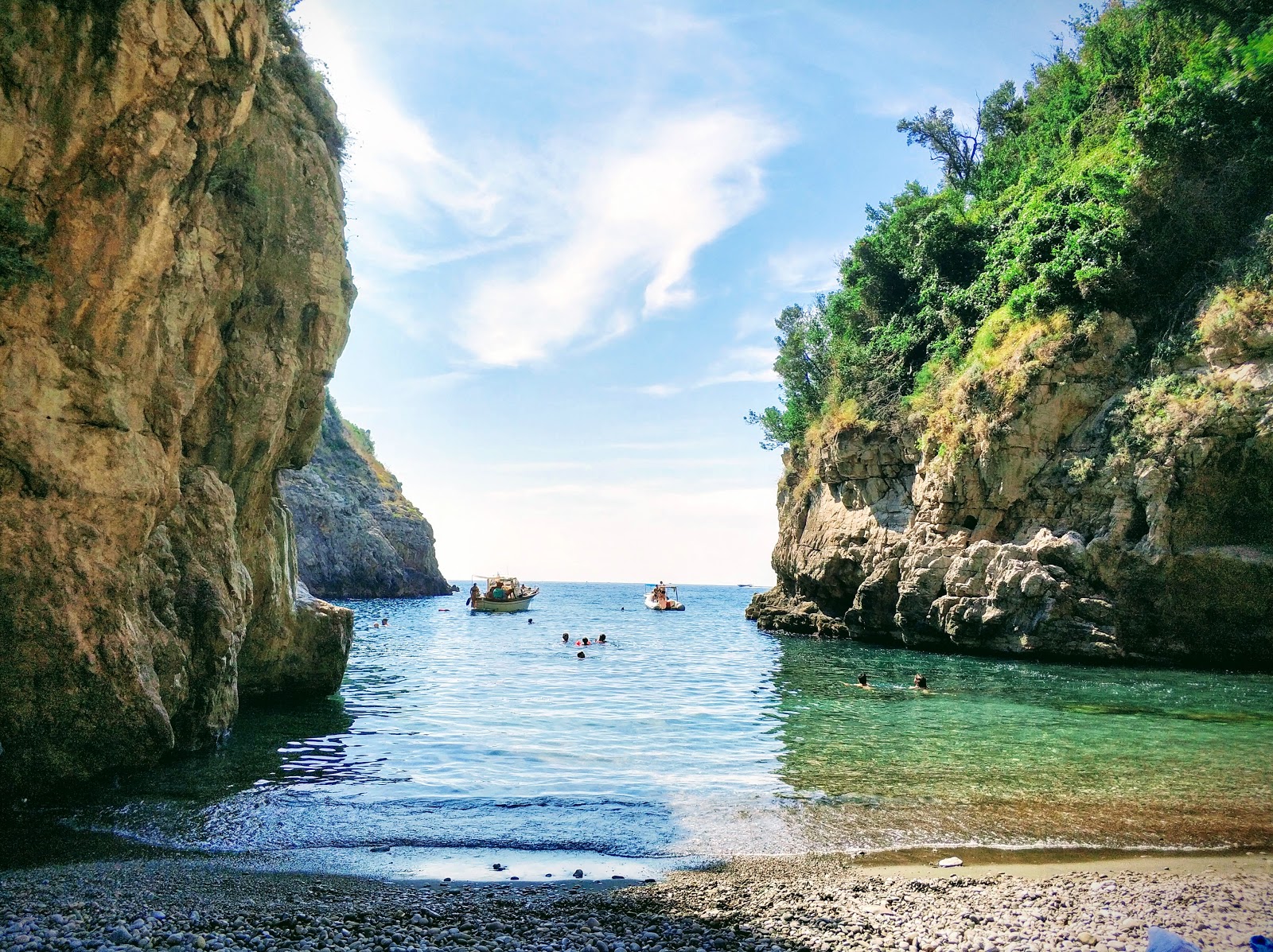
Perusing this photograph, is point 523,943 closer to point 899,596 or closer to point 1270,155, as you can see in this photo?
point 899,596

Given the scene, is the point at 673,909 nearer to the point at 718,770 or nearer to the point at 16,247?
the point at 718,770

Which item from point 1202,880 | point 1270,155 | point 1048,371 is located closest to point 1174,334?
point 1048,371

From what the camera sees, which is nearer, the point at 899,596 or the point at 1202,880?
the point at 1202,880

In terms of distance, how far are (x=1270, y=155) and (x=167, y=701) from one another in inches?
1243

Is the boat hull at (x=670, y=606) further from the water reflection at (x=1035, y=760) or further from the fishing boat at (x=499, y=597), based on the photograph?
Result: the water reflection at (x=1035, y=760)

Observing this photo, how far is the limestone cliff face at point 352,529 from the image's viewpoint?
7288 cm

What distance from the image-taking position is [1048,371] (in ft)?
88.0

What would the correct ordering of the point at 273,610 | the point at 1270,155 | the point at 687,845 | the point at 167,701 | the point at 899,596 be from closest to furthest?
the point at 687,845 → the point at 167,701 → the point at 273,610 → the point at 1270,155 → the point at 899,596

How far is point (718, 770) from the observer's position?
12.2 m

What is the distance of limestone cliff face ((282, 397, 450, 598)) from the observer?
239 feet

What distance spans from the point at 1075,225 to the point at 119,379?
29.6 meters

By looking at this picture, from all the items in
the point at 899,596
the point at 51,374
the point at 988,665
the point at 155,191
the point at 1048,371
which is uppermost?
the point at 1048,371

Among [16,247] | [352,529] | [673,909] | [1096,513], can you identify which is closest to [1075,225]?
[1096,513]

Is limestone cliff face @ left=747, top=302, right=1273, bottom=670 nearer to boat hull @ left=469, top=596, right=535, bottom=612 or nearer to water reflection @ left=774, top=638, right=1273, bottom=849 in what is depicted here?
water reflection @ left=774, top=638, right=1273, bottom=849
